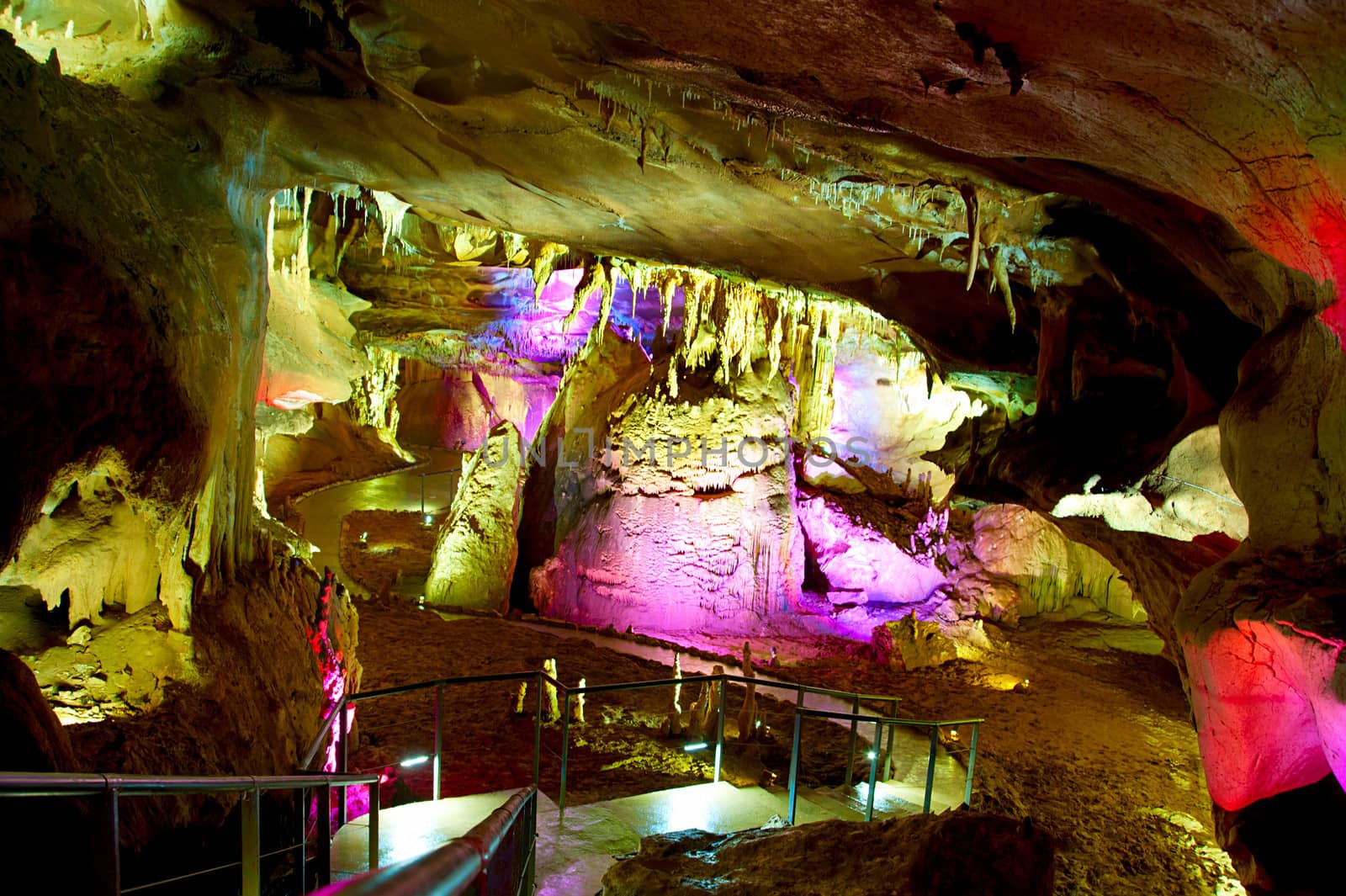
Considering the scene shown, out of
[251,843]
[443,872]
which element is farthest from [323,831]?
[443,872]

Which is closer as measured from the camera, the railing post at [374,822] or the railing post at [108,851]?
the railing post at [108,851]

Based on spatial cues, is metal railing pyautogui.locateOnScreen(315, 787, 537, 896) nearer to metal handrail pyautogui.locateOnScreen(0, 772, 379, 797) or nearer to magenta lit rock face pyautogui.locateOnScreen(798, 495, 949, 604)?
metal handrail pyautogui.locateOnScreen(0, 772, 379, 797)

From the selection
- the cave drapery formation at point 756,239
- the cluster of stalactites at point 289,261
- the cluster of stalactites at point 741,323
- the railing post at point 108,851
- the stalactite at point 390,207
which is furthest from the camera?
the cluster of stalactites at point 741,323

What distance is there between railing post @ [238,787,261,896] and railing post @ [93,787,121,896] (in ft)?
1.78

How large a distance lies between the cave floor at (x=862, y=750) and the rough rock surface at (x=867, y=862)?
2.79 metres

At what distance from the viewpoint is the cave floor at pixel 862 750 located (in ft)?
23.6

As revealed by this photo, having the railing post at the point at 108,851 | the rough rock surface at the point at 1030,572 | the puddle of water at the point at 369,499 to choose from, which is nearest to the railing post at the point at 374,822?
the railing post at the point at 108,851

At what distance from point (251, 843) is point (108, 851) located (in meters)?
0.67

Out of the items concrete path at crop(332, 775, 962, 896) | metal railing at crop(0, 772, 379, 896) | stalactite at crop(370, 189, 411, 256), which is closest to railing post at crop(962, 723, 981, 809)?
concrete path at crop(332, 775, 962, 896)

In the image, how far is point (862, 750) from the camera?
325 inches

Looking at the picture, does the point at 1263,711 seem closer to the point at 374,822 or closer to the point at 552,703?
the point at 374,822

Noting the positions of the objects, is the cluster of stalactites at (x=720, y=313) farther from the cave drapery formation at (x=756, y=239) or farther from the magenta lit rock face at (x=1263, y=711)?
the magenta lit rock face at (x=1263, y=711)

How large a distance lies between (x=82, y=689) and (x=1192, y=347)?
329 inches

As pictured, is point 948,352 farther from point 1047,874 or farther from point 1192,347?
point 1047,874
